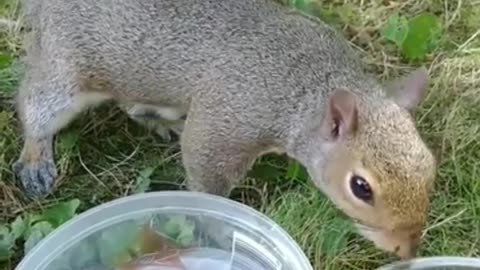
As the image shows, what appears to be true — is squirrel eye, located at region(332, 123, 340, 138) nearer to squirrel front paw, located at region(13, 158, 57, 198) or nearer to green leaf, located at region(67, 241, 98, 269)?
green leaf, located at region(67, 241, 98, 269)

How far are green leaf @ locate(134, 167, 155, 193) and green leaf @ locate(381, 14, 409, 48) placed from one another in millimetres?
816

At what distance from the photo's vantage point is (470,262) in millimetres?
3096

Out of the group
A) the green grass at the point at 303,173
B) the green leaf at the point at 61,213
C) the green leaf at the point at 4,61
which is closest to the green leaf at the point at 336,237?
the green grass at the point at 303,173

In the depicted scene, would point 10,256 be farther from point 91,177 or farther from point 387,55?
point 387,55

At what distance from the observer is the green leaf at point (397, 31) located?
3688 mm

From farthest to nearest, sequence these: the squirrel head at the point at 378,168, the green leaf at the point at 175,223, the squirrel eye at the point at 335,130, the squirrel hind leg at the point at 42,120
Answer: the squirrel hind leg at the point at 42,120, the green leaf at the point at 175,223, the squirrel eye at the point at 335,130, the squirrel head at the point at 378,168

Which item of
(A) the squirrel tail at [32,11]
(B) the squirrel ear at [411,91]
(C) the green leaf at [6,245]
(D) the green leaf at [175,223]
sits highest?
(B) the squirrel ear at [411,91]

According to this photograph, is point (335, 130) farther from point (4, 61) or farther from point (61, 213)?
point (4, 61)

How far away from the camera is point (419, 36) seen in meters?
3.67

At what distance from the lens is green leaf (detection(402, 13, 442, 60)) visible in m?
3.65

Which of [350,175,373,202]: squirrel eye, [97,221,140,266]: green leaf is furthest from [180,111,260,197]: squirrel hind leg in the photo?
[350,175,373,202]: squirrel eye

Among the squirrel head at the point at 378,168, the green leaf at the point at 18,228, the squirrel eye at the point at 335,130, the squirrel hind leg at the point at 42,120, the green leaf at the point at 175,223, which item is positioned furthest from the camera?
the squirrel hind leg at the point at 42,120

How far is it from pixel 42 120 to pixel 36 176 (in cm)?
14

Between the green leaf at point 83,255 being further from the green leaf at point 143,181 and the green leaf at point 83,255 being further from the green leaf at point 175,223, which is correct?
the green leaf at point 143,181
